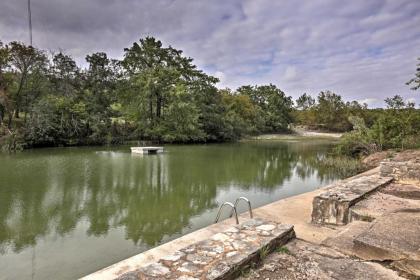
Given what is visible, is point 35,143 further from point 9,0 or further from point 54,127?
point 9,0

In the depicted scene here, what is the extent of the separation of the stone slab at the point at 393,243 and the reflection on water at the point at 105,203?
324 centimetres

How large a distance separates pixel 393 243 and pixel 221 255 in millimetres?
1908

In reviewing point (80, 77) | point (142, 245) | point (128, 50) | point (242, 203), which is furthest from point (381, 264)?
point (80, 77)

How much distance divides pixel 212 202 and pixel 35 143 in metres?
18.2

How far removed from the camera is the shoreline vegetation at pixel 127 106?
55.0ft

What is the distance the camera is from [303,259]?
10.7 feet

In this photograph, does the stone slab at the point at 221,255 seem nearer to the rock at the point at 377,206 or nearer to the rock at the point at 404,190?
the rock at the point at 377,206

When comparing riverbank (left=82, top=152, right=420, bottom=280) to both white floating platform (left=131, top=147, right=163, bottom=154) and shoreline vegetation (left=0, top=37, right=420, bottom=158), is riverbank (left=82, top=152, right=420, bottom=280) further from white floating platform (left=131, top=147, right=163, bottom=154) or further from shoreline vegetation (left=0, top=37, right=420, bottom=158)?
white floating platform (left=131, top=147, right=163, bottom=154)

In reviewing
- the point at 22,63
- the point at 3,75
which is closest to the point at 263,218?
the point at 22,63

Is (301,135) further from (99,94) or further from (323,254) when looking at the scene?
(323,254)

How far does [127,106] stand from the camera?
2656 centimetres

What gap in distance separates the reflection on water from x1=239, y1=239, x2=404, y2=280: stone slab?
2.49 meters

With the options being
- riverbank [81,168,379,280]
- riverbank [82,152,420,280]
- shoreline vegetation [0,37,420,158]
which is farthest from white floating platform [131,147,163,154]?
riverbank [82,152,420,280]

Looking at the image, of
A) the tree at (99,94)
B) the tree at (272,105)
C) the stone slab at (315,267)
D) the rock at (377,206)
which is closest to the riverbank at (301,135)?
the tree at (272,105)
